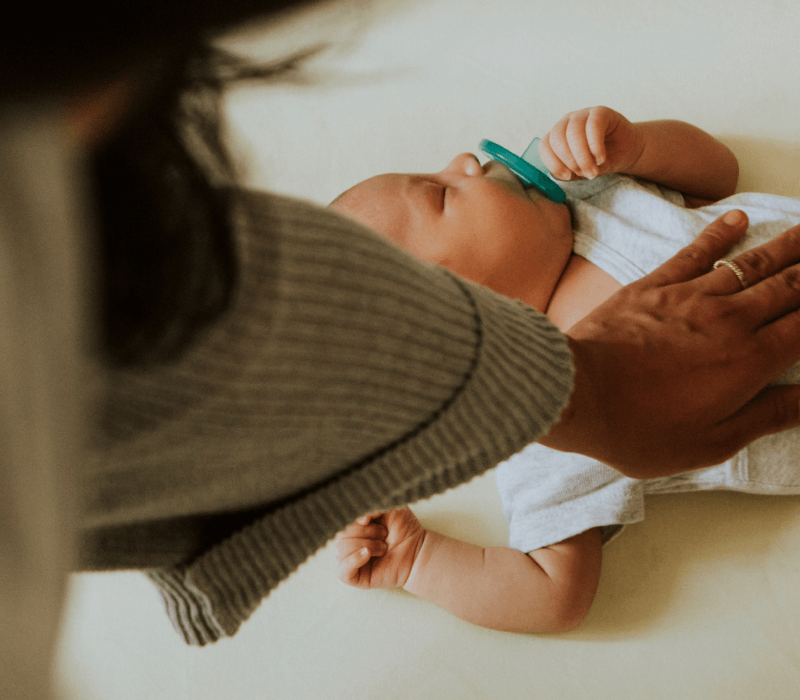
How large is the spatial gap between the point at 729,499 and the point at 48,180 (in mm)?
696

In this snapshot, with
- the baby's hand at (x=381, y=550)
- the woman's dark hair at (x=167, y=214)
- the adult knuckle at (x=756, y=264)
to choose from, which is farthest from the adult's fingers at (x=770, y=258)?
the woman's dark hair at (x=167, y=214)

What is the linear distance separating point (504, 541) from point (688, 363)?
A: 0.32 meters

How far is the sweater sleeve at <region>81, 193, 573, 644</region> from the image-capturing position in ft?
0.89

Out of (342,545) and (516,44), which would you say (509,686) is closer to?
(342,545)

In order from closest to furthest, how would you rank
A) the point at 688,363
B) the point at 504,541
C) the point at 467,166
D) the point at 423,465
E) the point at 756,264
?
1. the point at 423,465
2. the point at 688,363
3. the point at 756,264
4. the point at 504,541
5. the point at 467,166

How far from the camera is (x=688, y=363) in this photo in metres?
0.53

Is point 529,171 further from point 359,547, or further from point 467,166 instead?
point 359,547

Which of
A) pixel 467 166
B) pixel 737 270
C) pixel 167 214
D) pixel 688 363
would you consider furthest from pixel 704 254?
pixel 167 214

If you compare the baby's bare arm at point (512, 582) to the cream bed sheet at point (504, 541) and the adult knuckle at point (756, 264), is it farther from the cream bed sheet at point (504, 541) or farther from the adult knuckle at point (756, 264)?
the adult knuckle at point (756, 264)

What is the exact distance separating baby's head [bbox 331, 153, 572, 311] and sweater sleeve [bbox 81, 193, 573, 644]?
14.1 inches

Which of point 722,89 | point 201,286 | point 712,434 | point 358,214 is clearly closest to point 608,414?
point 712,434

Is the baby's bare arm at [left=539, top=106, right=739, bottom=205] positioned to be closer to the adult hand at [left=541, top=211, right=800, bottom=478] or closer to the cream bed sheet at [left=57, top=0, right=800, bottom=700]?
the cream bed sheet at [left=57, top=0, right=800, bottom=700]

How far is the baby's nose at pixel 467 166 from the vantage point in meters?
0.84

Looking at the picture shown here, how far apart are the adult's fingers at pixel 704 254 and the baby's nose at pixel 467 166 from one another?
287 mm
